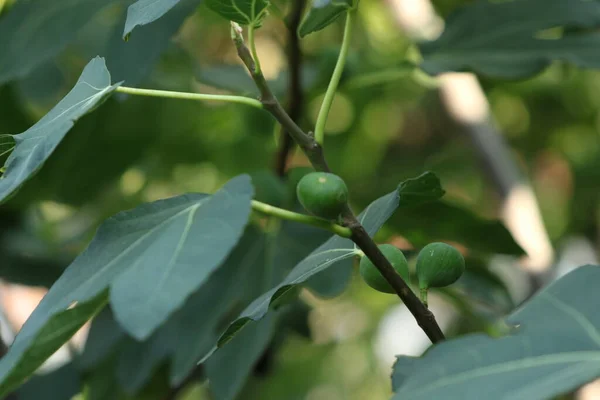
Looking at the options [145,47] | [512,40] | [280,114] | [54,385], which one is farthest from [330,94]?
[54,385]

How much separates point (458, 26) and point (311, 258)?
0.52 metres

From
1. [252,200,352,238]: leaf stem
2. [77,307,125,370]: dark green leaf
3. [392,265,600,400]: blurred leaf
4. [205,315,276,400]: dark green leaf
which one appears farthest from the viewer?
[77,307,125,370]: dark green leaf

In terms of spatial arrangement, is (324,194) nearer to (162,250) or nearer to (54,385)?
(162,250)

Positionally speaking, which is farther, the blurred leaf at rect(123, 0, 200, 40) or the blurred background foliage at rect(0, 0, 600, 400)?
the blurred background foliage at rect(0, 0, 600, 400)

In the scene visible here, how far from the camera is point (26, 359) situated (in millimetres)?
404

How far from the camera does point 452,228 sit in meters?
0.87

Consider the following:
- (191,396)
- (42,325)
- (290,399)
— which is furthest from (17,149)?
(191,396)

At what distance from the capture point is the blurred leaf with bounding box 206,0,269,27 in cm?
47

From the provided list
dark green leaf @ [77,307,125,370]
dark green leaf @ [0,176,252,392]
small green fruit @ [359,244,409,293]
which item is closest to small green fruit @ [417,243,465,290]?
small green fruit @ [359,244,409,293]

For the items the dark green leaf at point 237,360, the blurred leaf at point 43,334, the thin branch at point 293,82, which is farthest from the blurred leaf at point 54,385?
the blurred leaf at point 43,334

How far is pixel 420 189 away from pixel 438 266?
0.07 meters

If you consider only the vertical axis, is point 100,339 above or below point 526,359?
below

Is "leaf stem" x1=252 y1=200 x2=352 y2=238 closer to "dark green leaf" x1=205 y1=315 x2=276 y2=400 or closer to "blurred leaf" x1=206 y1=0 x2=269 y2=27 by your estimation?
"blurred leaf" x1=206 y1=0 x2=269 y2=27

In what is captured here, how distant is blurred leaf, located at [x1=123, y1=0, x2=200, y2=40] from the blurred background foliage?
30 centimetres
